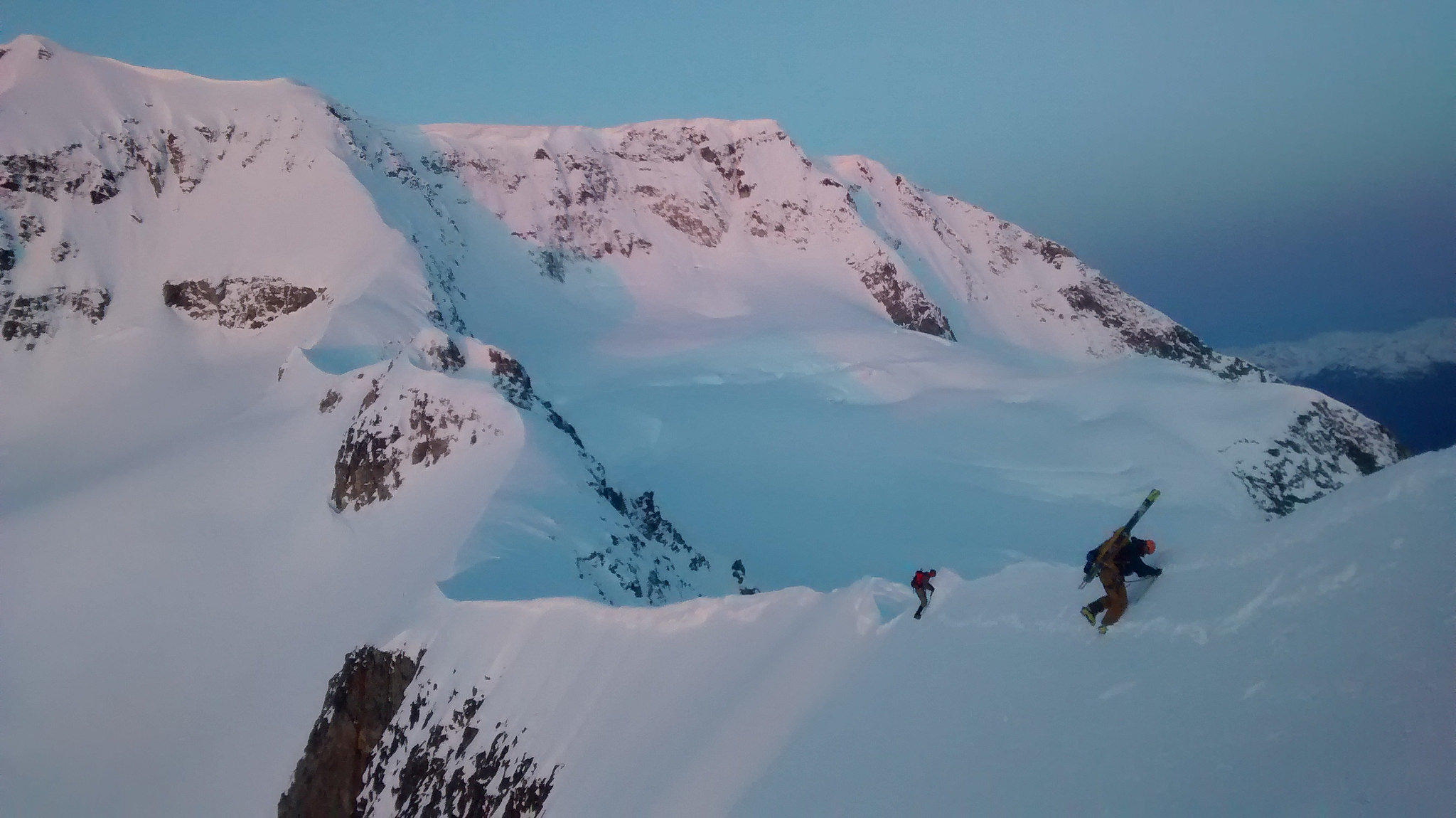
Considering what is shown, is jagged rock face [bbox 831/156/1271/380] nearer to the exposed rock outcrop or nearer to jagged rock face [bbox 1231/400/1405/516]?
the exposed rock outcrop

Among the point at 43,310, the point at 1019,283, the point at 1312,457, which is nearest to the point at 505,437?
the point at 43,310

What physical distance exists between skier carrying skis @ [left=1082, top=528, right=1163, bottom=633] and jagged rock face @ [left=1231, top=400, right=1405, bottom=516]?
30.4m

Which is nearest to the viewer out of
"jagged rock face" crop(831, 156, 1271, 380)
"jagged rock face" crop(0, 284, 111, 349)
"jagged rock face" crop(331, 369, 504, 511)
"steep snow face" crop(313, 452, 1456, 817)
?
"steep snow face" crop(313, 452, 1456, 817)

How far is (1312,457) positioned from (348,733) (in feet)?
126

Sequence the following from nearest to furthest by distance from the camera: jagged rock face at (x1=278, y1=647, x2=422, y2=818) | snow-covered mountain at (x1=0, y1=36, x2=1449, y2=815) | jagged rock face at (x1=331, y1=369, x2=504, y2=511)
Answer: snow-covered mountain at (x1=0, y1=36, x2=1449, y2=815) < jagged rock face at (x1=278, y1=647, x2=422, y2=818) < jagged rock face at (x1=331, y1=369, x2=504, y2=511)

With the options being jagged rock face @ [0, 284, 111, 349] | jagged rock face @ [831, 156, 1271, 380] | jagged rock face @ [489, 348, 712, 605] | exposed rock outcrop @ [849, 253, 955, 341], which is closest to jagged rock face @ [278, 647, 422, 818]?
jagged rock face @ [489, 348, 712, 605]

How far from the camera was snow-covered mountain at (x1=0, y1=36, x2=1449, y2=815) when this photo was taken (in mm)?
13203

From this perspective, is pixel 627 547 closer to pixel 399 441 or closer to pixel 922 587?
pixel 399 441

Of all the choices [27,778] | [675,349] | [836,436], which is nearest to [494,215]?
[675,349]

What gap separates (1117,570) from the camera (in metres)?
7.77

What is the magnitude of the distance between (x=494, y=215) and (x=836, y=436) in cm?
2742

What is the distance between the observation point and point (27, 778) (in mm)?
19859

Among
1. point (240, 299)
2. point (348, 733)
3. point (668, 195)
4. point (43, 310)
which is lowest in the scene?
point (348, 733)

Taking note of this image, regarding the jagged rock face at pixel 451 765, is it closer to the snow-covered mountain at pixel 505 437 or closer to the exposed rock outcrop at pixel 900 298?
the snow-covered mountain at pixel 505 437
